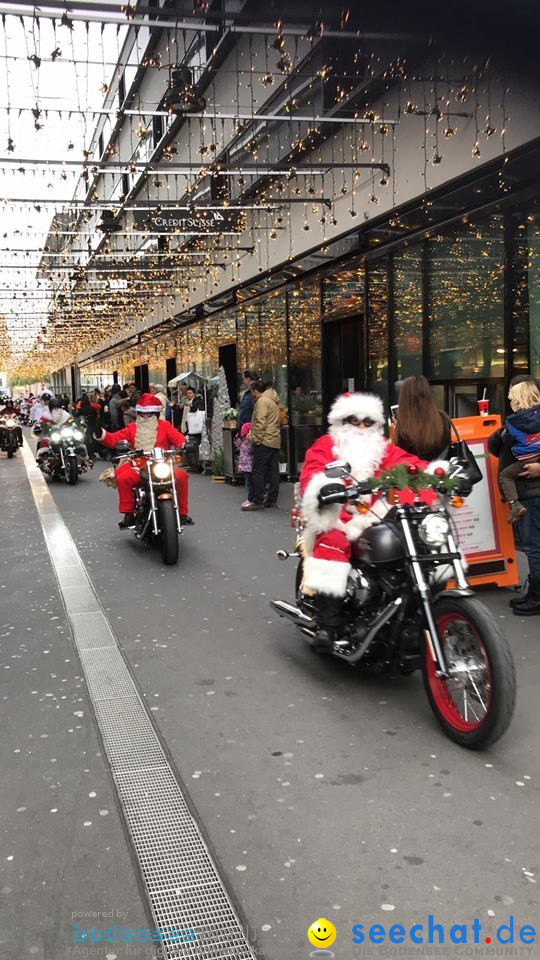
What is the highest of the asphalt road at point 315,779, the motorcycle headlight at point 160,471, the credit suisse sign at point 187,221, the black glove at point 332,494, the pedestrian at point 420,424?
the credit suisse sign at point 187,221

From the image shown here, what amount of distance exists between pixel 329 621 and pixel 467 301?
7184mm

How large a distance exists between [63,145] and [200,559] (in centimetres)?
682

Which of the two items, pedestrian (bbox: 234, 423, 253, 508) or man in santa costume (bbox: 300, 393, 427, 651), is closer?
man in santa costume (bbox: 300, 393, 427, 651)

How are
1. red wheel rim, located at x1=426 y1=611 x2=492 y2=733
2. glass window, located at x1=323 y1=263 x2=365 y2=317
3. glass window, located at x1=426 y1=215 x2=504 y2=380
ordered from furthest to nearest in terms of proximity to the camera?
glass window, located at x1=323 y1=263 x2=365 y2=317
glass window, located at x1=426 y1=215 x2=504 y2=380
red wheel rim, located at x1=426 y1=611 x2=492 y2=733

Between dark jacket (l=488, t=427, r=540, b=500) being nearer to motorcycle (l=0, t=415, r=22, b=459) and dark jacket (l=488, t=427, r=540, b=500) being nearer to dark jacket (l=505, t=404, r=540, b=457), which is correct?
dark jacket (l=505, t=404, r=540, b=457)

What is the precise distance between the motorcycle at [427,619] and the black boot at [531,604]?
184 cm

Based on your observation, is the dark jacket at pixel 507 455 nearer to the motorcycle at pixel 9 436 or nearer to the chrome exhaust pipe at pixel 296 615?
the chrome exhaust pipe at pixel 296 615

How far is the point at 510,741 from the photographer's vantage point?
12.8ft

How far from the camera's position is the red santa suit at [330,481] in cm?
456

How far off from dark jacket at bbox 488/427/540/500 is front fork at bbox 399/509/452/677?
2.43m

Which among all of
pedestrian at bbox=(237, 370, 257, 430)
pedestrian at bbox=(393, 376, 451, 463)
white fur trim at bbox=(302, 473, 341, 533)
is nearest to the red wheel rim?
white fur trim at bbox=(302, 473, 341, 533)

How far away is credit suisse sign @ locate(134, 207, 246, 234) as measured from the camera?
45.8ft

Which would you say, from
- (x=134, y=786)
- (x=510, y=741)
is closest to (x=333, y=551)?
(x=510, y=741)

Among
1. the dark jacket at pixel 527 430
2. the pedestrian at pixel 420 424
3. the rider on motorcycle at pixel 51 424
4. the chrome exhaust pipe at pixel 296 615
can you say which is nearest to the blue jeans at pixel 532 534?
the dark jacket at pixel 527 430
